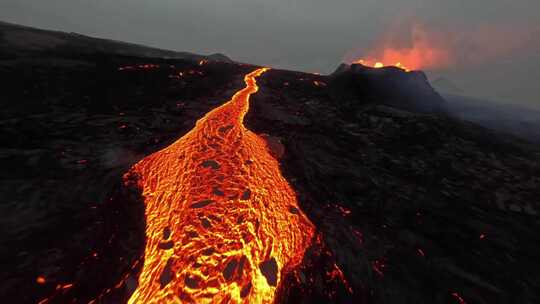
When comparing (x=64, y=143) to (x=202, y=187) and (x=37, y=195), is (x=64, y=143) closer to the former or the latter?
(x=37, y=195)

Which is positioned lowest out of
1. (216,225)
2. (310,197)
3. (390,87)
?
(216,225)

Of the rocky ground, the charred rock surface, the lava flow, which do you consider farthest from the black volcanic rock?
the lava flow

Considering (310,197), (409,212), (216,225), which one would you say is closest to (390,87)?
(409,212)

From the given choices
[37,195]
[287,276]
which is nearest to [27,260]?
[37,195]

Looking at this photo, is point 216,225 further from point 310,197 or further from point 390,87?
point 390,87

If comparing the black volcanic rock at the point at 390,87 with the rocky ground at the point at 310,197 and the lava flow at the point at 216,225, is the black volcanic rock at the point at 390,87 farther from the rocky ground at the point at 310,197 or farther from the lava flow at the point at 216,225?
the lava flow at the point at 216,225

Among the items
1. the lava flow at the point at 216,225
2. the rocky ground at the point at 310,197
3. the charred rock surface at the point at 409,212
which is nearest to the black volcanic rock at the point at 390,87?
the rocky ground at the point at 310,197

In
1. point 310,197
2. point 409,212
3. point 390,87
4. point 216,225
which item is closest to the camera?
point 216,225
